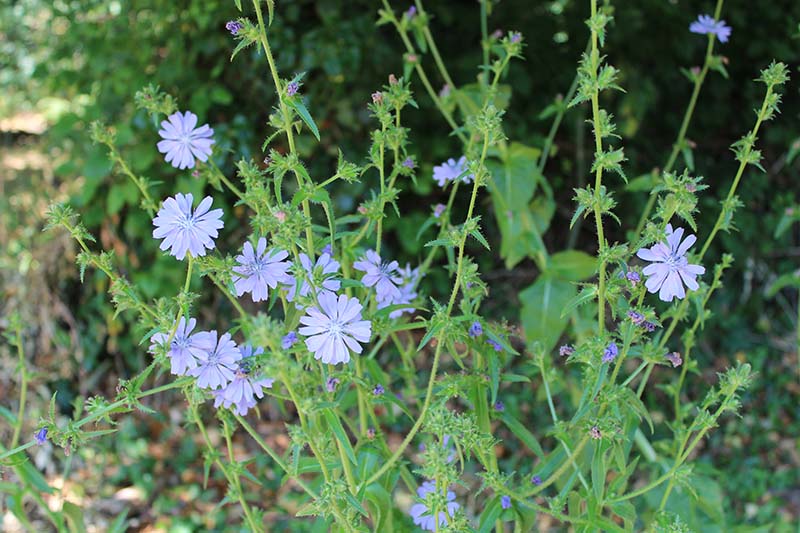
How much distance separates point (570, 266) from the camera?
7.73 feet

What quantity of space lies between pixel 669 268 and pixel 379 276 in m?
0.49

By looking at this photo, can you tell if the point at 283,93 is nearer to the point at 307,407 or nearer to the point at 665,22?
the point at 307,407

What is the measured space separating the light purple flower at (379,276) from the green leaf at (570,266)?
0.99m

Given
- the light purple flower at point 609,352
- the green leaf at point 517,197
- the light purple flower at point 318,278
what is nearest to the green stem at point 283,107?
the light purple flower at point 318,278

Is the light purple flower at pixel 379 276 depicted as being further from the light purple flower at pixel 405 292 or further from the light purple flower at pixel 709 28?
the light purple flower at pixel 709 28

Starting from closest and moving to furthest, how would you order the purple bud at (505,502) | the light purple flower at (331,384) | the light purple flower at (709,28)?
the light purple flower at (331,384), the purple bud at (505,502), the light purple flower at (709,28)

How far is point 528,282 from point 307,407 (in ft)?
8.25

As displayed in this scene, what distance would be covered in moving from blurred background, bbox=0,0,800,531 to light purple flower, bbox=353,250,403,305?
4.52 ft

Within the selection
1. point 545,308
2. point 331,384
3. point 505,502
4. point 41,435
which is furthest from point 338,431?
point 545,308

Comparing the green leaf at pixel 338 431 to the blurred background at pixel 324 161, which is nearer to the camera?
the green leaf at pixel 338 431

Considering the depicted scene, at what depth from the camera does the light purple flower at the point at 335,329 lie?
3.91ft

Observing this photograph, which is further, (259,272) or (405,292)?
(405,292)

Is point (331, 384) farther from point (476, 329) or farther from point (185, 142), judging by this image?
point (185, 142)

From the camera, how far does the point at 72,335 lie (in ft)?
11.1
